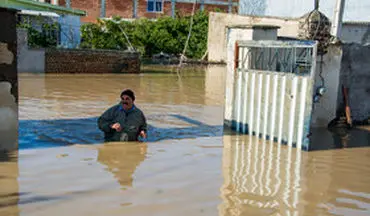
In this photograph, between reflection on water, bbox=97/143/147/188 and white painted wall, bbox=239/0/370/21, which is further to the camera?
white painted wall, bbox=239/0/370/21

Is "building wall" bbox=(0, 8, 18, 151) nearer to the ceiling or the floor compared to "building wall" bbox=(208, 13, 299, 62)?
nearer to the floor

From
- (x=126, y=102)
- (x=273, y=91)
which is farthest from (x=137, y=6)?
(x=126, y=102)

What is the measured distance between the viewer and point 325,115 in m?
9.73

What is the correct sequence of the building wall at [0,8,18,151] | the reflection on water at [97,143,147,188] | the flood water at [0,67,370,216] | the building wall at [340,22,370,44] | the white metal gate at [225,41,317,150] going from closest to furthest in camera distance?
the flood water at [0,67,370,216], the reflection on water at [97,143,147,188], the building wall at [0,8,18,151], the white metal gate at [225,41,317,150], the building wall at [340,22,370,44]

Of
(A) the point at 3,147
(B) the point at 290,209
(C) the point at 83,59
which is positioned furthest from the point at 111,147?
(C) the point at 83,59

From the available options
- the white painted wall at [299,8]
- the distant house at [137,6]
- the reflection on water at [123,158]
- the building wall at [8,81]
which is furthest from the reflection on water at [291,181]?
the distant house at [137,6]

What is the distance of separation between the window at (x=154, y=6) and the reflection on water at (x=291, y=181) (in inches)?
1389

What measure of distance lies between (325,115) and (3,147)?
6459 millimetres

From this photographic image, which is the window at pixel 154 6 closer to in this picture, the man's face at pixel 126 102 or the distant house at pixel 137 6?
the distant house at pixel 137 6

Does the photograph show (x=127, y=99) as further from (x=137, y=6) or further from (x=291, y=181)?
(x=137, y=6)

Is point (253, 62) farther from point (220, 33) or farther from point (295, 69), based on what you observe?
point (220, 33)

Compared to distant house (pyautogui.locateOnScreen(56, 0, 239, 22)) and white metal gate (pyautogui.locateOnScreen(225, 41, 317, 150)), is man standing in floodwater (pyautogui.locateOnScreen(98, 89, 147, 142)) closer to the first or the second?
white metal gate (pyautogui.locateOnScreen(225, 41, 317, 150))

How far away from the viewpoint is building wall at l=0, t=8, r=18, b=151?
21.2 ft

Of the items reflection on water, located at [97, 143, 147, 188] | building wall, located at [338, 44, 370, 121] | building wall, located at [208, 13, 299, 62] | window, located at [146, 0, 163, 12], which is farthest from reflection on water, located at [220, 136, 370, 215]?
window, located at [146, 0, 163, 12]
